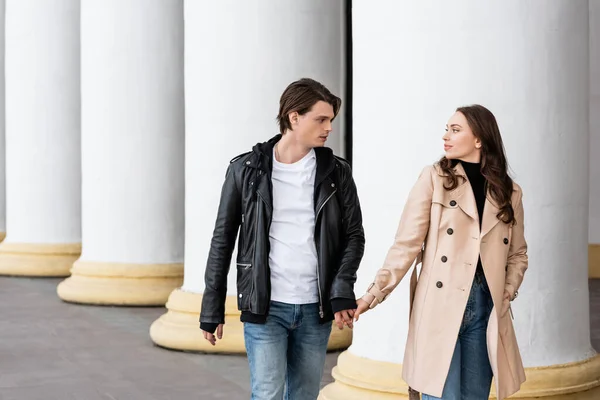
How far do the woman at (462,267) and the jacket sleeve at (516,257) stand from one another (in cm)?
1

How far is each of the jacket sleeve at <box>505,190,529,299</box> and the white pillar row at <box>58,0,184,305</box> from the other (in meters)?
12.5

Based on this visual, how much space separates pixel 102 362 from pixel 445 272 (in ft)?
25.9

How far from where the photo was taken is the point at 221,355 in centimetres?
1401

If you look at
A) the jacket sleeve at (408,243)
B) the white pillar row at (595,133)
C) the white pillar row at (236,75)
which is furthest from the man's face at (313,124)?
the white pillar row at (595,133)

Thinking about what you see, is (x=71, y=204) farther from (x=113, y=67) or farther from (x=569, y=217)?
(x=569, y=217)

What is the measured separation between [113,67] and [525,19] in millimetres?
10720

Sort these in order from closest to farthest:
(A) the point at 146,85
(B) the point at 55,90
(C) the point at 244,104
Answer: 1. (C) the point at 244,104
2. (A) the point at 146,85
3. (B) the point at 55,90

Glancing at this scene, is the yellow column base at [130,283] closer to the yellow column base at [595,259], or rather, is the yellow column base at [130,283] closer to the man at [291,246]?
the yellow column base at [595,259]

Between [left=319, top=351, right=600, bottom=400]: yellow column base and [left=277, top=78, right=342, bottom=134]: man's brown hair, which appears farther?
[left=319, top=351, right=600, bottom=400]: yellow column base

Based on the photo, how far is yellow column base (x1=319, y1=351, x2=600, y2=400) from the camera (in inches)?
373

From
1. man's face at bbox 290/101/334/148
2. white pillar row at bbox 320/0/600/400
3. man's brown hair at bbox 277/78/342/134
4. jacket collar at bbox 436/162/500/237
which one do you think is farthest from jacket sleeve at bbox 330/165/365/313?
white pillar row at bbox 320/0/600/400

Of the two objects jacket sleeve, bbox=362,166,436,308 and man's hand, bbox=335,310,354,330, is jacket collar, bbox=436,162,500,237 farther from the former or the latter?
man's hand, bbox=335,310,354,330

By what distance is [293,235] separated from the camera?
677 centimetres

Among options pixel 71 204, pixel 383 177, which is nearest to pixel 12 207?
pixel 71 204
